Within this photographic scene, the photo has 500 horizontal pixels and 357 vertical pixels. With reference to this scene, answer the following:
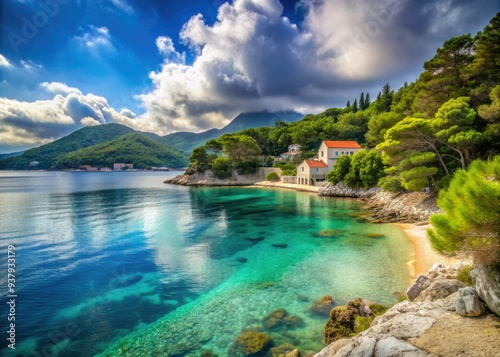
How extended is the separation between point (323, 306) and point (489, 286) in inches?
235

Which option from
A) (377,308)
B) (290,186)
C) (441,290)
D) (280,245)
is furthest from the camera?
(290,186)

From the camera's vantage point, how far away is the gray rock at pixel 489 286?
17.7 ft

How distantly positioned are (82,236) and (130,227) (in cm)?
437

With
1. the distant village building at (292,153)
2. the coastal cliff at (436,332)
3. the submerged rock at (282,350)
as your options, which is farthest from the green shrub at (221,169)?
the coastal cliff at (436,332)

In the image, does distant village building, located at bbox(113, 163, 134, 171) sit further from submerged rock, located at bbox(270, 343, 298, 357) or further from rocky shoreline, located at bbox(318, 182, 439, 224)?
submerged rock, located at bbox(270, 343, 298, 357)

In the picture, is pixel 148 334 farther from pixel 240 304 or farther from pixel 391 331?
pixel 391 331

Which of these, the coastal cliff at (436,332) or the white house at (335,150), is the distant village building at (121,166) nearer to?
the white house at (335,150)

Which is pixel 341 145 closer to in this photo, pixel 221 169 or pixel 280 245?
pixel 221 169

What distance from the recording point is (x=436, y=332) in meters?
5.27

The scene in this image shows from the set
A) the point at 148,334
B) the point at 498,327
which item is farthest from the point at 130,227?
the point at 498,327

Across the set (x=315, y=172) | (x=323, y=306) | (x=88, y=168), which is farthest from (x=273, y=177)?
(x=88, y=168)

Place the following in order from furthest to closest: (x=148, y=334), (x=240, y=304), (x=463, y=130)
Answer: (x=463, y=130) → (x=240, y=304) → (x=148, y=334)

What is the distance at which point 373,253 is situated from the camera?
16.0 metres

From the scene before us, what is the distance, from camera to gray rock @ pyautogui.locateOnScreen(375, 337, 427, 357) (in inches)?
182
